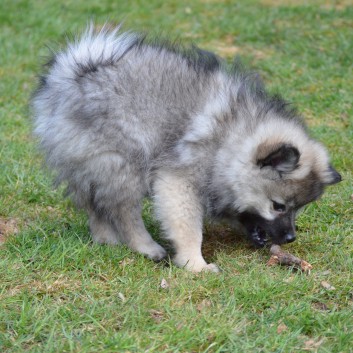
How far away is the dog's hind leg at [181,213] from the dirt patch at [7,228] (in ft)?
3.22

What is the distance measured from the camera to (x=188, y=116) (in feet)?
13.7

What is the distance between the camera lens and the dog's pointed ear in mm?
3973

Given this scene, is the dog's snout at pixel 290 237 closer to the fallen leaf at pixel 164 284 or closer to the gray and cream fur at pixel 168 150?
the gray and cream fur at pixel 168 150

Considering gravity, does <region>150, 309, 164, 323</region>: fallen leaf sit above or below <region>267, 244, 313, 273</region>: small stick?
below

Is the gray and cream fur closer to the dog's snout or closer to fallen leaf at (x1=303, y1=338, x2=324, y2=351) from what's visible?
the dog's snout

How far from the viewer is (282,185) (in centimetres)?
411

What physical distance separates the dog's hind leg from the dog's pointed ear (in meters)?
0.46

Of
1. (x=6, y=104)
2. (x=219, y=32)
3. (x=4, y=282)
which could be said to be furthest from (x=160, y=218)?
(x=219, y=32)

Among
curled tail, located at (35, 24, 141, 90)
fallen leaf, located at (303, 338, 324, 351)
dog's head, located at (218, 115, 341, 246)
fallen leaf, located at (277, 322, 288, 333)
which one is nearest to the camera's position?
A: fallen leaf, located at (303, 338, 324, 351)

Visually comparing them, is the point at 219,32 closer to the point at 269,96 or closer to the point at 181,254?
the point at 269,96

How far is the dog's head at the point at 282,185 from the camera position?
13.3 feet

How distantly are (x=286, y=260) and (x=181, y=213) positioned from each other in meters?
0.67

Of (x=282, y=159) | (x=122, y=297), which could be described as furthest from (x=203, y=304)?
(x=282, y=159)

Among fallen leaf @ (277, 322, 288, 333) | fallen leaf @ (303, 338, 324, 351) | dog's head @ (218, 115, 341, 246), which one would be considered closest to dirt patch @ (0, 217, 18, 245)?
dog's head @ (218, 115, 341, 246)
